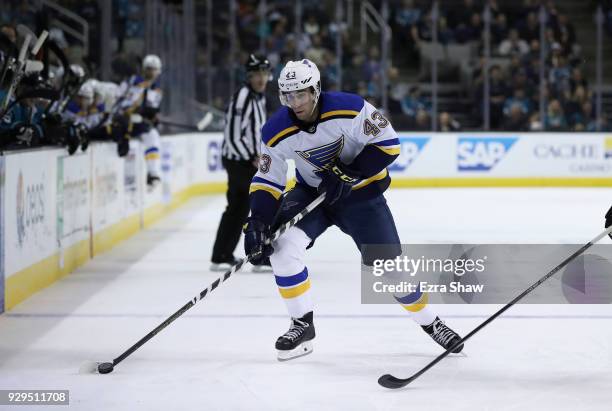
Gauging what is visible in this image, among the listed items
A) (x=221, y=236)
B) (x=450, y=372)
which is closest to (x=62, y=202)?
(x=221, y=236)

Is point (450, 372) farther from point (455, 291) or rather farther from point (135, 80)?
point (135, 80)

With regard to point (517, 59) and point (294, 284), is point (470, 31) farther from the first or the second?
point (294, 284)

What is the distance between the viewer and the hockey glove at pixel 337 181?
452 centimetres

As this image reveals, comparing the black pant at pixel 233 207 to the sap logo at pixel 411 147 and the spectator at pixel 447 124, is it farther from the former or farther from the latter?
the spectator at pixel 447 124

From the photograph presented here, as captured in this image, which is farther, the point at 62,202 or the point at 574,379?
the point at 62,202

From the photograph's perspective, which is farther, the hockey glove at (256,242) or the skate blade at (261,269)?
the skate blade at (261,269)

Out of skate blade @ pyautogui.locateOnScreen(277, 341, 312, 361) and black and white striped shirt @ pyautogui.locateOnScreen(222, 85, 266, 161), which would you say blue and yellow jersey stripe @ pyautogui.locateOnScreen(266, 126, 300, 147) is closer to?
skate blade @ pyautogui.locateOnScreen(277, 341, 312, 361)

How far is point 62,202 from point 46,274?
22.2 inches

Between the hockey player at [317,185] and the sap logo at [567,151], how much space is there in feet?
37.1

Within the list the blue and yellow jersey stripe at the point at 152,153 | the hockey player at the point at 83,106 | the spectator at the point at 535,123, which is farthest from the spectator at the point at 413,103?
the hockey player at the point at 83,106

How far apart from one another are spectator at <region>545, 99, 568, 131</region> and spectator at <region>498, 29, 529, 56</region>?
3.42ft

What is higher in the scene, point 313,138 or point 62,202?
point 313,138

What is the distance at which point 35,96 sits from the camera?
6480 millimetres

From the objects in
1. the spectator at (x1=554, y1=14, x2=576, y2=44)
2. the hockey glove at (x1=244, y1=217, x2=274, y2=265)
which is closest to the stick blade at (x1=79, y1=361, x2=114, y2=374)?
the hockey glove at (x1=244, y1=217, x2=274, y2=265)
